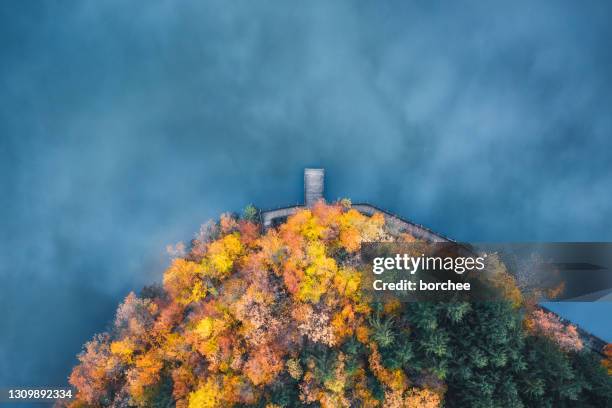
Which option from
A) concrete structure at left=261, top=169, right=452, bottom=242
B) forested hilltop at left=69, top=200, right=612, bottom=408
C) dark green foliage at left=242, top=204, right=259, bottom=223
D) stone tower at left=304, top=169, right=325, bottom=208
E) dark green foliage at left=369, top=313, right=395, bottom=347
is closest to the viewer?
forested hilltop at left=69, top=200, right=612, bottom=408

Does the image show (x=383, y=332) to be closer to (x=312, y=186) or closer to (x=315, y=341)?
(x=315, y=341)

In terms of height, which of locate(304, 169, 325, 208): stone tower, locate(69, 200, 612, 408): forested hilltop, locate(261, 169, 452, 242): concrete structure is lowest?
locate(69, 200, 612, 408): forested hilltop

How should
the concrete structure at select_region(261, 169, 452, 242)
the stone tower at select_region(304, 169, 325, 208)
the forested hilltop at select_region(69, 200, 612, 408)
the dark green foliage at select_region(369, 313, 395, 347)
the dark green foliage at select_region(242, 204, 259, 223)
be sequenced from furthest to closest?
the stone tower at select_region(304, 169, 325, 208) < the concrete structure at select_region(261, 169, 452, 242) < the dark green foliage at select_region(242, 204, 259, 223) < the dark green foliage at select_region(369, 313, 395, 347) < the forested hilltop at select_region(69, 200, 612, 408)

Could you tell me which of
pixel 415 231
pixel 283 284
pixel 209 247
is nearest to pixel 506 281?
pixel 415 231

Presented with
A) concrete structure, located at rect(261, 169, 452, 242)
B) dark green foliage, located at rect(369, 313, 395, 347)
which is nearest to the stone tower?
concrete structure, located at rect(261, 169, 452, 242)

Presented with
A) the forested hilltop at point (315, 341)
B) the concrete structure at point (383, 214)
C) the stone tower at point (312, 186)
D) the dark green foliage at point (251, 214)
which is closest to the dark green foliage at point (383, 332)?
the forested hilltop at point (315, 341)

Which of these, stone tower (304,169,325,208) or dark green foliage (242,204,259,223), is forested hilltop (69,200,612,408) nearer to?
dark green foliage (242,204,259,223)

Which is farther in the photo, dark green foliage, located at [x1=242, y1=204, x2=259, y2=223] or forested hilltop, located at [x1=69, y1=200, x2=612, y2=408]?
dark green foliage, located at [x1=242, y1=204, x2=259, y2=223]
